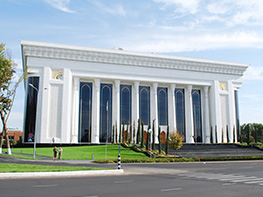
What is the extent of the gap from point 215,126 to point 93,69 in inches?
1172

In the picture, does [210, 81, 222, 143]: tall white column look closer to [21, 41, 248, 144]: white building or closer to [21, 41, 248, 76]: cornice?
[21, 41, 248, 144]: white building

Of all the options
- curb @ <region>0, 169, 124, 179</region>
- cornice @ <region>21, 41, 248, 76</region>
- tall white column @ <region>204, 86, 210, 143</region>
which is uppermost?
cornice @ <region>21, 41, 248, 76</region>

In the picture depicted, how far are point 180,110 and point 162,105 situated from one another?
4.68m

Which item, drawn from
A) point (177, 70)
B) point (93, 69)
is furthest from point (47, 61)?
point (177, 70)

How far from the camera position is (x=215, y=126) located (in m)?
60.3

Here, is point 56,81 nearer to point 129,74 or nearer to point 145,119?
point 129,74

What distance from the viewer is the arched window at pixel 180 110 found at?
62.1m

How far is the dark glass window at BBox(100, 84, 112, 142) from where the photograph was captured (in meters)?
56.2

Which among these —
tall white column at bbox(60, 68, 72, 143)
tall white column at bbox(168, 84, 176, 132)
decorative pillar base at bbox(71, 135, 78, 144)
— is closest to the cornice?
tall white column at bbox(60, 68, 72, 143)

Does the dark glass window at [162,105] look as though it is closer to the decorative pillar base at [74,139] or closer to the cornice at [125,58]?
the cornice at [125,58]

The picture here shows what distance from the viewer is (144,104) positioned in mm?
60312

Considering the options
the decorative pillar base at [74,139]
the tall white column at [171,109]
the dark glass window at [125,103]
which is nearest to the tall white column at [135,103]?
the dark glass window at [125,103]

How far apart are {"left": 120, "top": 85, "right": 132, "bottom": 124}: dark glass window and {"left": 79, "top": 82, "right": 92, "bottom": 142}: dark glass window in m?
6.87

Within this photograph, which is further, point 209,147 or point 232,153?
point 209,147
